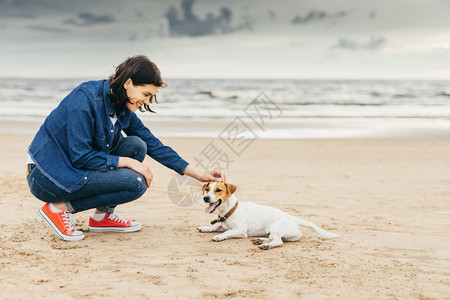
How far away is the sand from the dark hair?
1232mm

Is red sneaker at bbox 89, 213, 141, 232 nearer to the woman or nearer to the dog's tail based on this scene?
the woman

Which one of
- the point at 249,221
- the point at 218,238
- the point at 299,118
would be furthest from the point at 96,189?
the point at 299,118

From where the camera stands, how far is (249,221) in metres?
4.23

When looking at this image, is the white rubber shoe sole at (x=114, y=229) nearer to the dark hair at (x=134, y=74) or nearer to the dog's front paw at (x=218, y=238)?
the dog's front paw at (x=218, y=238)

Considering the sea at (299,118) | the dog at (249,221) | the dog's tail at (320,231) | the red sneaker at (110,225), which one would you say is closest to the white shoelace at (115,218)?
the red sneaker at (110,225)

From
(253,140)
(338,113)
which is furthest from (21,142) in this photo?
(338,113)

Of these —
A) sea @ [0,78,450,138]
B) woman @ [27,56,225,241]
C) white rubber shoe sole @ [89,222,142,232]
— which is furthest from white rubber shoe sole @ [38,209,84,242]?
sea @ [0,78,450,138]

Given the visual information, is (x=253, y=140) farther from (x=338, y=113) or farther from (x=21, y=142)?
(x=338, y=113)

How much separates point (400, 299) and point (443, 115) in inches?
670

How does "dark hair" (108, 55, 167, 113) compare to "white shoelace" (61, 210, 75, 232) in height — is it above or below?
above

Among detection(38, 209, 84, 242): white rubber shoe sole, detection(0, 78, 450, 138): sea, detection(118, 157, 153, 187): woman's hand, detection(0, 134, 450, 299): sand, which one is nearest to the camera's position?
detection(0, 134, 450, 299): sand

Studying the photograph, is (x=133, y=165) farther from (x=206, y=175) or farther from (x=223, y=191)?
(x=223, y=191)

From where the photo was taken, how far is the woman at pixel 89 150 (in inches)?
143

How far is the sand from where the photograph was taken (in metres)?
3.04
